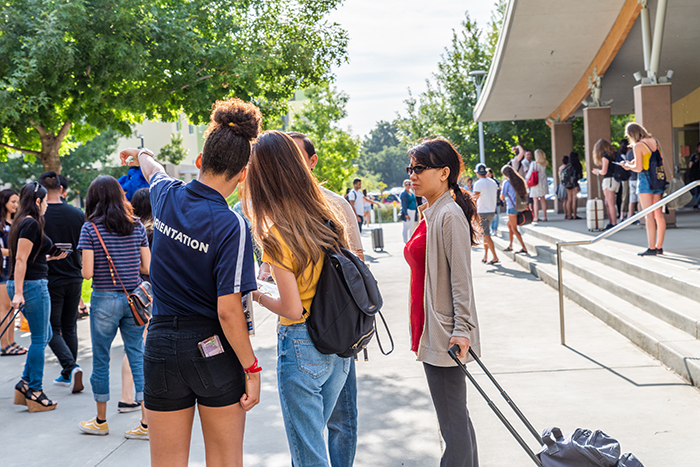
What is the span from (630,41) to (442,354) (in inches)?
562

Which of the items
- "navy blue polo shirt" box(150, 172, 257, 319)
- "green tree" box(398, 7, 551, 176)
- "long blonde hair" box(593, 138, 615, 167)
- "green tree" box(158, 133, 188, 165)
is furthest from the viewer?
"green tree" box(158, 133, 188, 165)

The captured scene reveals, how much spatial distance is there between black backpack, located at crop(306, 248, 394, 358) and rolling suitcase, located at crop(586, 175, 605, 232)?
11509 mm

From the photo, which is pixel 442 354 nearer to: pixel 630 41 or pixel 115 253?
pixel 115 253

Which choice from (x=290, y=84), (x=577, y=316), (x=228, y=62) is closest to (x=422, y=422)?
(x=577, y=316)

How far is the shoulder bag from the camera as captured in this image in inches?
185

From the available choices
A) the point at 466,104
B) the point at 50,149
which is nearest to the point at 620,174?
the point at 50,149

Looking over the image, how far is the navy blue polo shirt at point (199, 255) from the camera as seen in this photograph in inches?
98.2

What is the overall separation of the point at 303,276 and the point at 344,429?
40.3 inches

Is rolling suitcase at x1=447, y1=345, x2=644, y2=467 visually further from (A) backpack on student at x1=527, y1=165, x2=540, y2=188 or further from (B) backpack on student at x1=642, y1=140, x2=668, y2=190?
(A) backpack on student at x1=527, y1=165, x2=540, y2=188

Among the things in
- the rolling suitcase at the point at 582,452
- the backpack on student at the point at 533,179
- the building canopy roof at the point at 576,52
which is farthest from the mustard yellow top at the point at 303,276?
the backpack on student at the point at 533,179

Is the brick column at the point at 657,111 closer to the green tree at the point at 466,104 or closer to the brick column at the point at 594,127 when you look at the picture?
the brick column at the point at 594,127

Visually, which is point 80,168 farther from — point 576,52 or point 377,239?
point 576,52

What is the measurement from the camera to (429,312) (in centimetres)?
322

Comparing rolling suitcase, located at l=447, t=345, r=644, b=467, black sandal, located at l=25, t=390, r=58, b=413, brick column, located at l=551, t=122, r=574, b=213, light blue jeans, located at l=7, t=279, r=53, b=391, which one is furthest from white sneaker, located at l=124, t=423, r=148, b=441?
brick column, located at l=551, t=122, r=574, b=213
